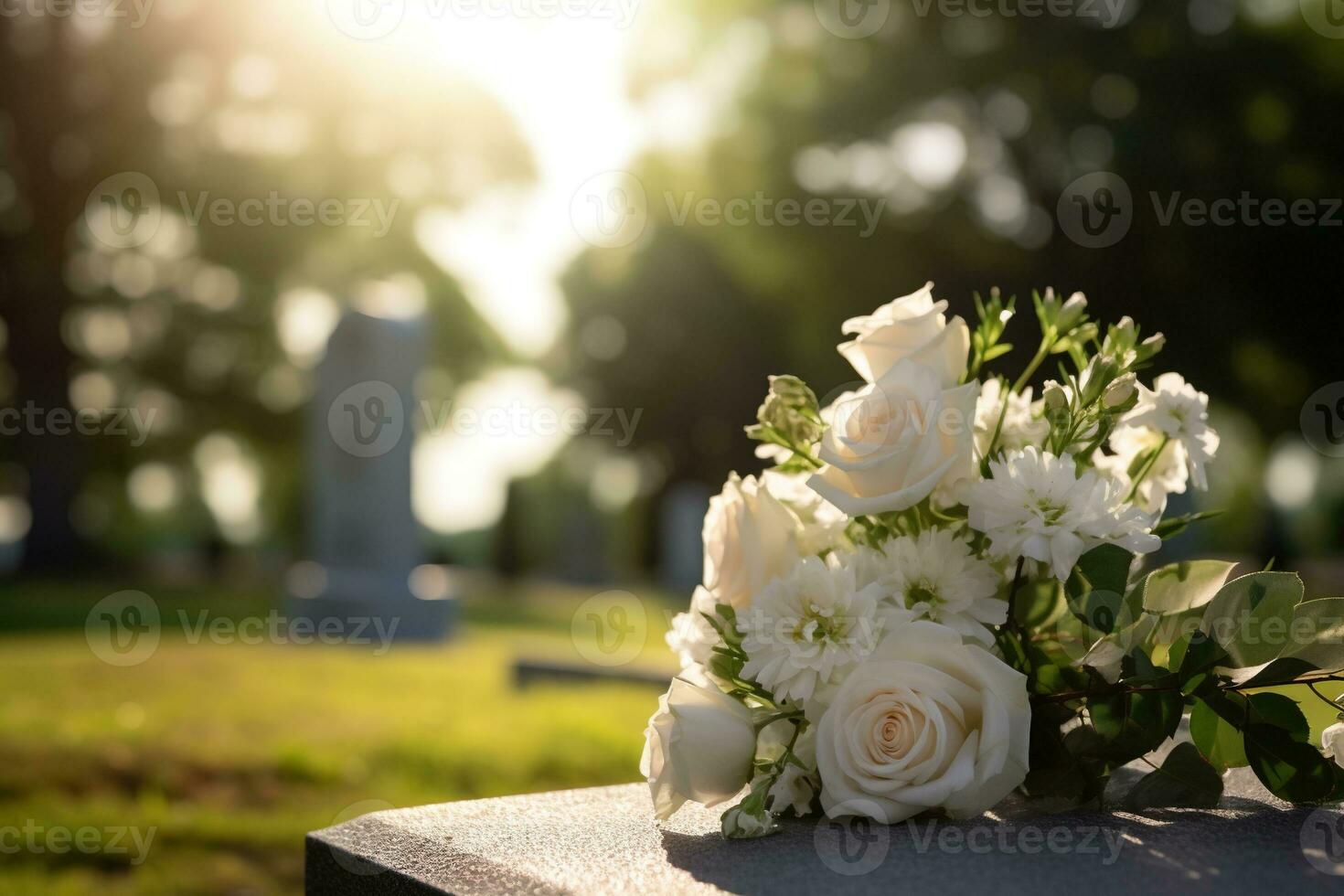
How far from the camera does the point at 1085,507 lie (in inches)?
56.6

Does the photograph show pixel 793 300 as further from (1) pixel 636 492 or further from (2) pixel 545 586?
(1) pixel 636 492

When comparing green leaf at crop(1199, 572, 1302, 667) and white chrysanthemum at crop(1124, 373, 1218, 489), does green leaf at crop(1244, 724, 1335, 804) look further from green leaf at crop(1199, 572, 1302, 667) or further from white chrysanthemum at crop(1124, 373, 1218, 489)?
white chrysanthemum at crop(1124, 373, 1218, 489)

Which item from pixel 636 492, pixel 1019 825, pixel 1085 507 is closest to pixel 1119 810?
pixel 1019 825

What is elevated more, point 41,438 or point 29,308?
point 29,308

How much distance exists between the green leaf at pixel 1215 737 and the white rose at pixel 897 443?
0.44 m

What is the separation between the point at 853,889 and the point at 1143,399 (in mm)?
897

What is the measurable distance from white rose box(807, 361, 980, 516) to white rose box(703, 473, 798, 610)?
0.12 meters

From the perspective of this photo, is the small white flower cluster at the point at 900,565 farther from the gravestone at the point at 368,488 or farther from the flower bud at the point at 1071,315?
the gravestone at the point at 368,488

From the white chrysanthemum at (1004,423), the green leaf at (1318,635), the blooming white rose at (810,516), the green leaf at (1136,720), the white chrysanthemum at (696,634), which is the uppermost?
the white chrysanthemum at (1004,423)

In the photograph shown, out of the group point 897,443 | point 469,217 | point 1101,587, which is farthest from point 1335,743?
point 469,217

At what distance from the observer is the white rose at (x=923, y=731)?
1.34m

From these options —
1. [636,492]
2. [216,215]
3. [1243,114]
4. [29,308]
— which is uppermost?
[1243,114]

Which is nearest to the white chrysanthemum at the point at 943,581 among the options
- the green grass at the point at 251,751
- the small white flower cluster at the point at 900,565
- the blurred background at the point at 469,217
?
the small white flower cluster at the point at 900,565

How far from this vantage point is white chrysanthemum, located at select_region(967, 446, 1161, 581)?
1.42 m
